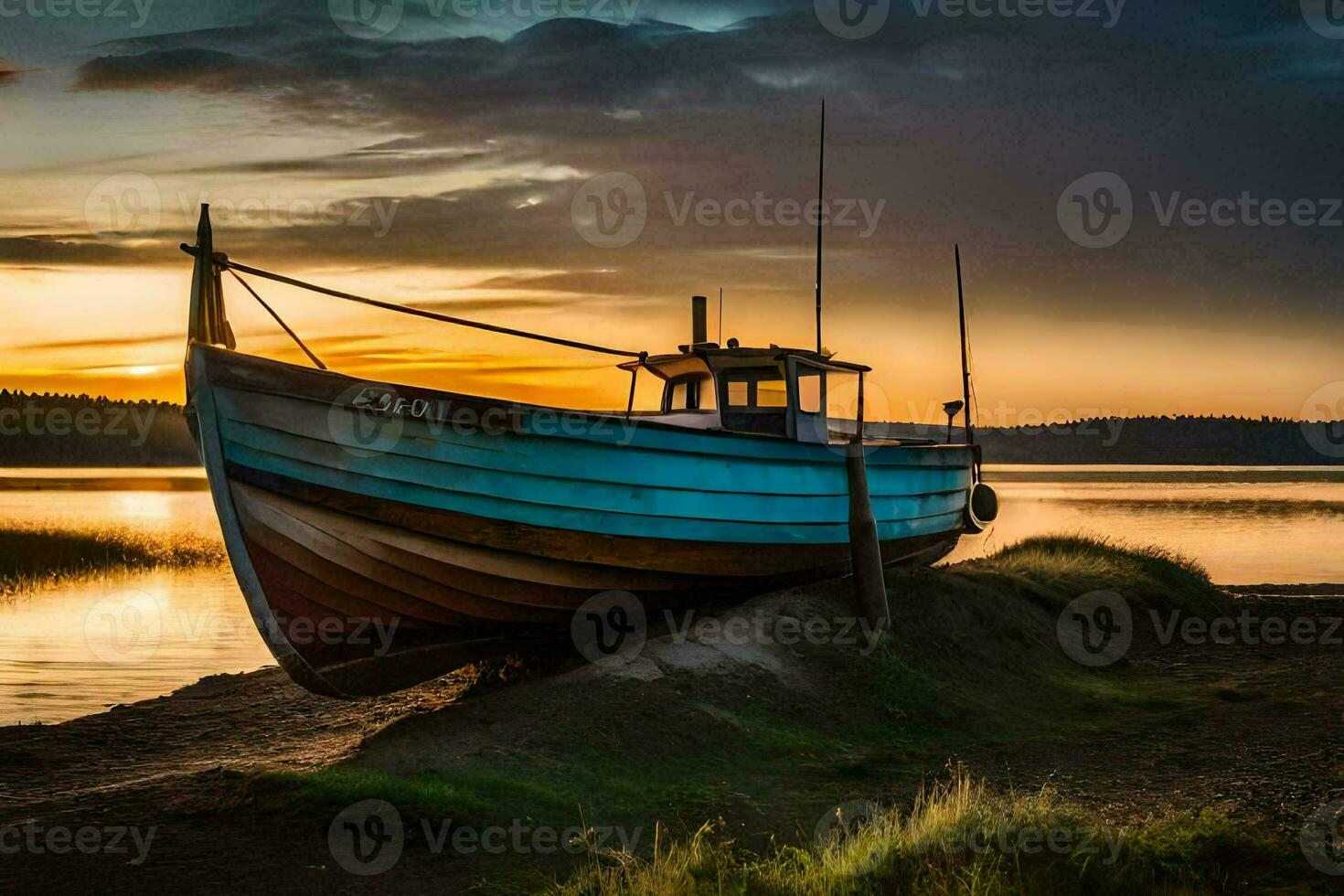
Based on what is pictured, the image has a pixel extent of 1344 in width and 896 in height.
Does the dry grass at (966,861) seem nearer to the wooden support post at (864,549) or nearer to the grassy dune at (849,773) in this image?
the grassy dune at (849,773)

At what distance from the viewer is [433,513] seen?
11164mm

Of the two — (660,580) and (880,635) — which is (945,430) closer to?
(880,635)

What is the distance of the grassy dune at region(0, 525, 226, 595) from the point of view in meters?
29.1

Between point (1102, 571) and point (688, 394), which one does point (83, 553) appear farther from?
→ point (1102, 571)

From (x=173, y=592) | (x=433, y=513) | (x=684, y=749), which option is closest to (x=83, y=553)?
(x=173, y=592)

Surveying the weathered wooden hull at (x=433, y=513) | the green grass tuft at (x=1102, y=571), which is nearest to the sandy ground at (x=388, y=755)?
the weathered wooden hull at (x=433, y=513)

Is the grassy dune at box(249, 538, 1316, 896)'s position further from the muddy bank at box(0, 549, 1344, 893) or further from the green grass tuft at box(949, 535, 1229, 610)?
the green grass tuft at box(949, 535, 1229, 610)

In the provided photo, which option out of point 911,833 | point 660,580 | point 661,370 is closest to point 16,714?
point 660,580

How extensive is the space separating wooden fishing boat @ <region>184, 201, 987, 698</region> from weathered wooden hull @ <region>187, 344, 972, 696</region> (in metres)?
0.02

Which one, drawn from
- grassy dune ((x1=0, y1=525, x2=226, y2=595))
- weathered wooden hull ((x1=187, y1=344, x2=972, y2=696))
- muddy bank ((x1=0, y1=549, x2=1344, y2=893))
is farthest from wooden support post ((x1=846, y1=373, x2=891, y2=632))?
grassy dune ((x1=0, y1=525, x2=226, y2=595))

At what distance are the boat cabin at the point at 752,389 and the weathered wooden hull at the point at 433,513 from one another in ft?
6.20

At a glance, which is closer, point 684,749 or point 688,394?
point 684,749

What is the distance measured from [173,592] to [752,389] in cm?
1835

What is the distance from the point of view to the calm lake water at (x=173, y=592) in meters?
16.9
